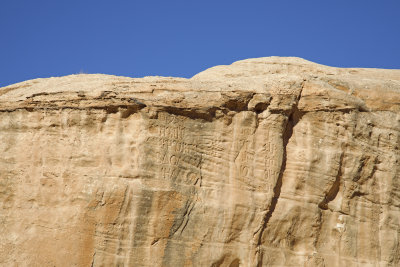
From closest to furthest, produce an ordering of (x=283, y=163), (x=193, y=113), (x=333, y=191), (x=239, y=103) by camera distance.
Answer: (x=193, y=113), (x=239, y=103), (x=283, y=163), (x=333, y=191)

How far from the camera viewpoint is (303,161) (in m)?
18.5

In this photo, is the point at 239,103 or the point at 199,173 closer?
the point at 199,173

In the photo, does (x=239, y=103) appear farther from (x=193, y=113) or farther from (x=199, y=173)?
(x=199, y=173)

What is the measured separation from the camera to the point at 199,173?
17.8 metres

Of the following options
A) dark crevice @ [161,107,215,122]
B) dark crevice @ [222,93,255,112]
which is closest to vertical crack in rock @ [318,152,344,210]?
dark crevice @ [222,93,255,112]

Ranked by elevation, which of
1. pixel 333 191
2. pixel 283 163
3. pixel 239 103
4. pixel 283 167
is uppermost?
pixel 239 103

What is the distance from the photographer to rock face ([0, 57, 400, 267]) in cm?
1698

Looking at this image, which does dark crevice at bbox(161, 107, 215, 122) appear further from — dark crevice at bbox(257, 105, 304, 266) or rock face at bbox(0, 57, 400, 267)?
dark crevice at bbox(257, 105, 304, 266)

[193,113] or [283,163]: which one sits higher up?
[193,113]

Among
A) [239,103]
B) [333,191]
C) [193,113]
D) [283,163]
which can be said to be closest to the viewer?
[193,113]

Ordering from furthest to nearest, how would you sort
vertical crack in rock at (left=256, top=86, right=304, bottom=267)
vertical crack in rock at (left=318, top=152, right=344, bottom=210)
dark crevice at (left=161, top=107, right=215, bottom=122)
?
vertical crack in rock at (left=318, top=152, right=344, bottom=210) → vertical crack in rock at (left=256, top=86, right=304, bottom=267) → dark crevice at (left=161, top=107, right=215, bottom=122)

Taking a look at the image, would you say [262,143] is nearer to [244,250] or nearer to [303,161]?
[303,161]

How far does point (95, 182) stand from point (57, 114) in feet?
7.33

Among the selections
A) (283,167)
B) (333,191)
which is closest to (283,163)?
(283,167)
